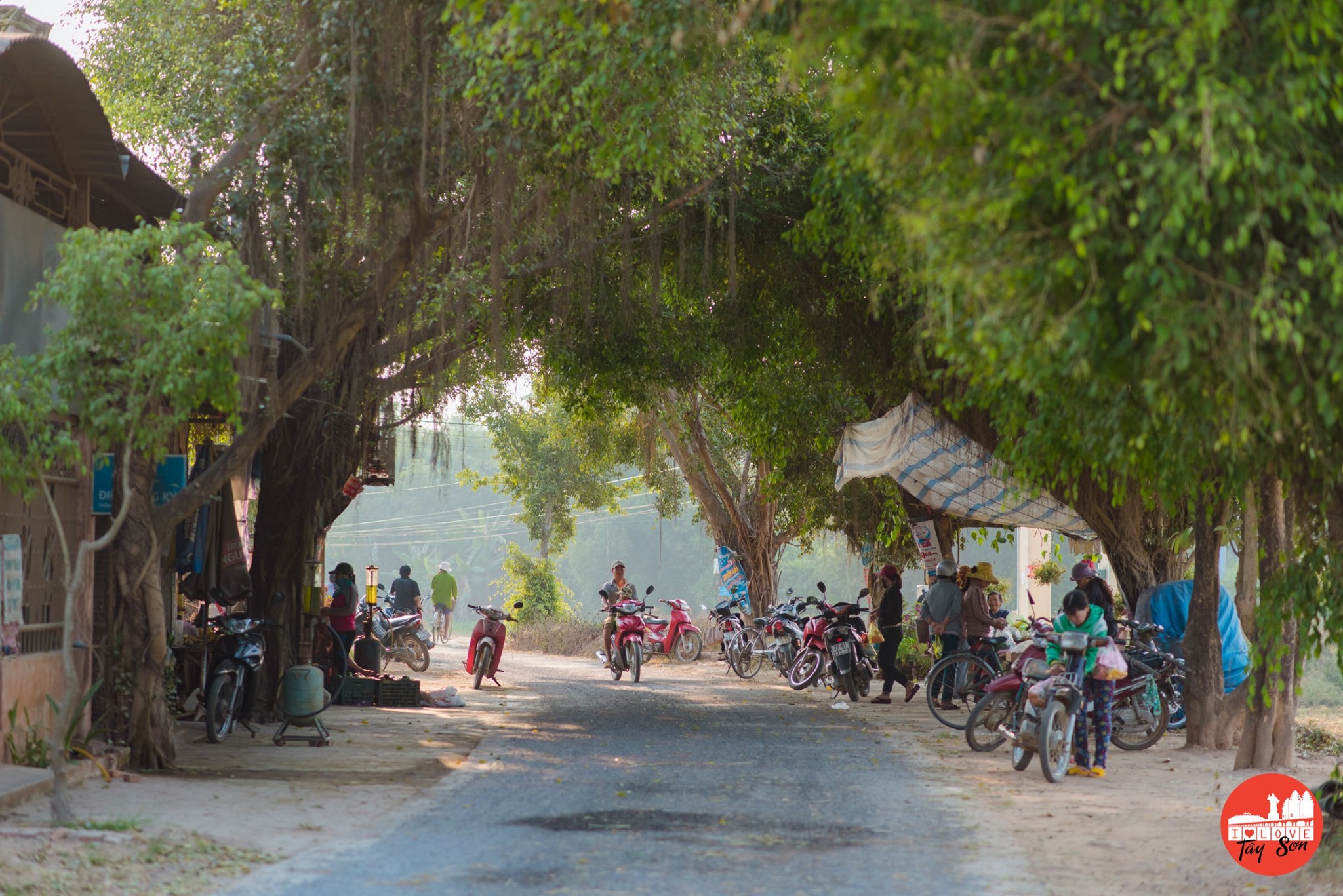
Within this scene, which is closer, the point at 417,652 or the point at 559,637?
the point at 417,652

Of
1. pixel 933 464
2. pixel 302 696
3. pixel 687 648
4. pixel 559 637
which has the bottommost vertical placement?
pixel 559 637

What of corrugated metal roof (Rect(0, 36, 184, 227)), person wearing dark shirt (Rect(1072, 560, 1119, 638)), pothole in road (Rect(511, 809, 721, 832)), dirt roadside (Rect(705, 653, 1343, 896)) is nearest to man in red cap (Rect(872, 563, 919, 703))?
dirt roadside (Rect(705, 653, 1343, 896))

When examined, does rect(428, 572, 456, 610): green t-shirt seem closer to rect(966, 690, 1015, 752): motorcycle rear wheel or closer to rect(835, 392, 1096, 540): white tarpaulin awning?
rect(835, 392, 1096, 540): white tarpaulin awning

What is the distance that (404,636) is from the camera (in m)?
21.2

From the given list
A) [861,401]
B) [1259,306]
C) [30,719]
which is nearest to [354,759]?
[30,719]

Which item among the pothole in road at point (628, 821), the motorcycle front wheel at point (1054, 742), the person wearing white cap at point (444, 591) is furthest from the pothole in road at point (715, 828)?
the person wearing white cap at point (444, 591)

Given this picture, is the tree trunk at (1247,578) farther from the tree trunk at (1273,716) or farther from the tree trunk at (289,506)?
the tree trunk at (289,506)

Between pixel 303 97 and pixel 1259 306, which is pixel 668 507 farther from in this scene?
pixel 1259 306

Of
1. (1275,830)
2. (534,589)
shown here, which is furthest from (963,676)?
(534,589)

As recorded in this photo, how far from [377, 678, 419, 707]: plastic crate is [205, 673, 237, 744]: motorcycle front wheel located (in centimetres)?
362

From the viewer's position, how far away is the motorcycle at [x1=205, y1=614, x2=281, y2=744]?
1102 centimetres

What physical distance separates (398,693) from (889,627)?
610 cm

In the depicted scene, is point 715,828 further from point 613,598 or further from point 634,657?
point 613,598

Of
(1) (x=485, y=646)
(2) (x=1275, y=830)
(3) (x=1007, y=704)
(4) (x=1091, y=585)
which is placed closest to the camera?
(2) (x=1275, y=830)
